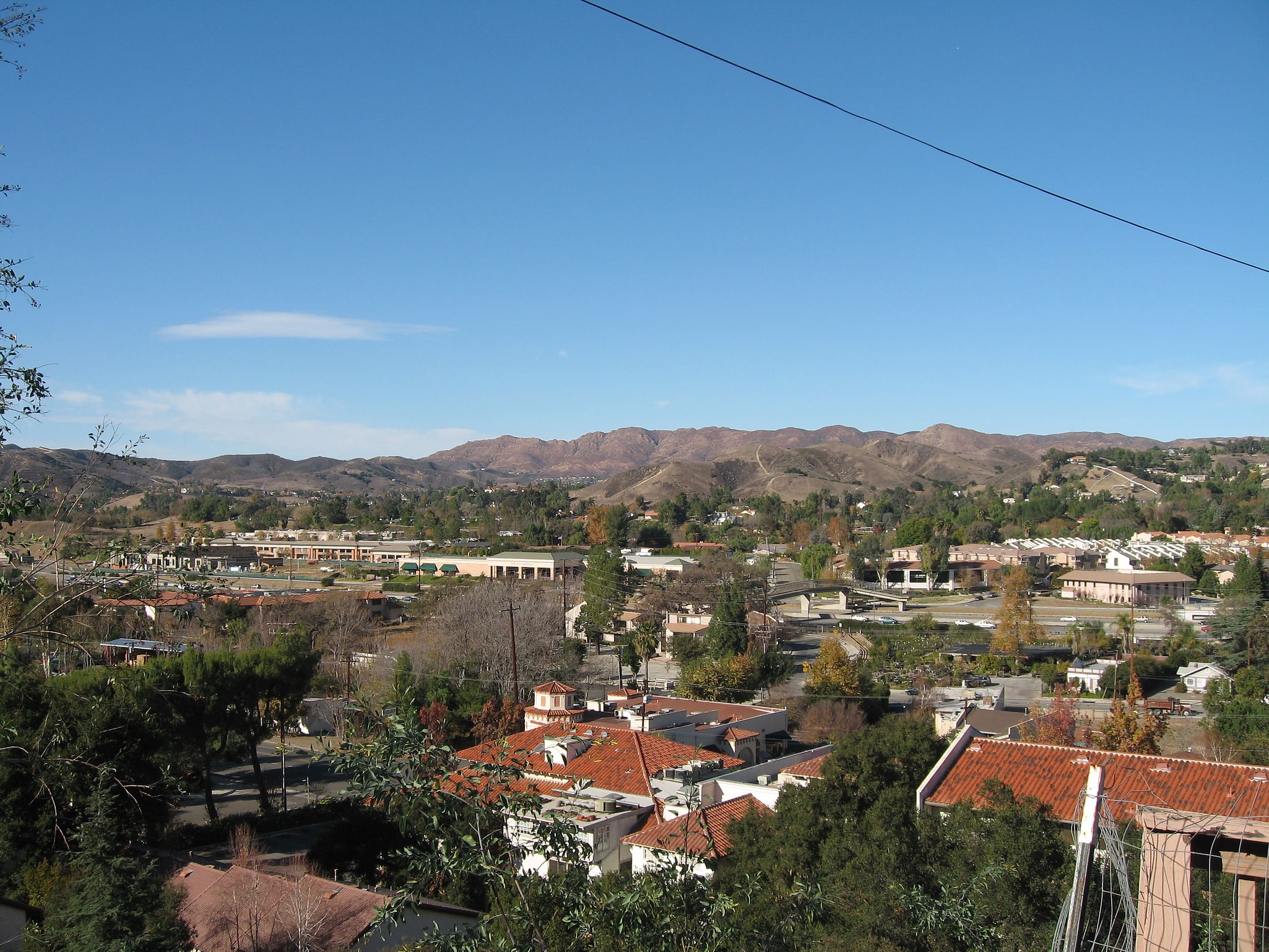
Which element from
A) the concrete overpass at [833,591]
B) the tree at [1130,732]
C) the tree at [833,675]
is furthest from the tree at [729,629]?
the concrete overpass at [833,591]

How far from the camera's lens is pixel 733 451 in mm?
170625

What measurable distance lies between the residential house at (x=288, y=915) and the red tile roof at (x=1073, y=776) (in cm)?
602

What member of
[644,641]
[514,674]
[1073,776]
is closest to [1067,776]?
[1073,776]

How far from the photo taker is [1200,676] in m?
26.8

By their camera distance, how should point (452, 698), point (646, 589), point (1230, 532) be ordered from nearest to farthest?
point (452, 698) < point (646, 589) < point (1230, 532)

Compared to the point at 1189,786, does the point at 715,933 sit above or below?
above

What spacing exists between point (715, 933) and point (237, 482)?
195328 millimetres

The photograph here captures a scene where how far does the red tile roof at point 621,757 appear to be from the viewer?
13.6m

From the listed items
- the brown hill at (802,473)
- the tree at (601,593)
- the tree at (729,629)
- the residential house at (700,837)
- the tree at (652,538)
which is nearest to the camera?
the residential house at (700,837)

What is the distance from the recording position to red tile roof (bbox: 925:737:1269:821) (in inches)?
427

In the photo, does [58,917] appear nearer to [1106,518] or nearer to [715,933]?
[715,933]

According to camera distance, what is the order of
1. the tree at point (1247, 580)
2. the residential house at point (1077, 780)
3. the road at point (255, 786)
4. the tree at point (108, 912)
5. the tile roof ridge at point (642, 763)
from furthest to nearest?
the tree at point (1247, 580)
the road at point (255, 786)
the tile roof ridge at point (642, 763)
the residential house at point (1077, 780)
the tree at point (108, 912)

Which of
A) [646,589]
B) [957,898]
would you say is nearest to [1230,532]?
[646,589]

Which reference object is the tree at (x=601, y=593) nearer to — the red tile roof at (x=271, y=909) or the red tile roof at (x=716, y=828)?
the red tile roof at (x=716, y=828)
